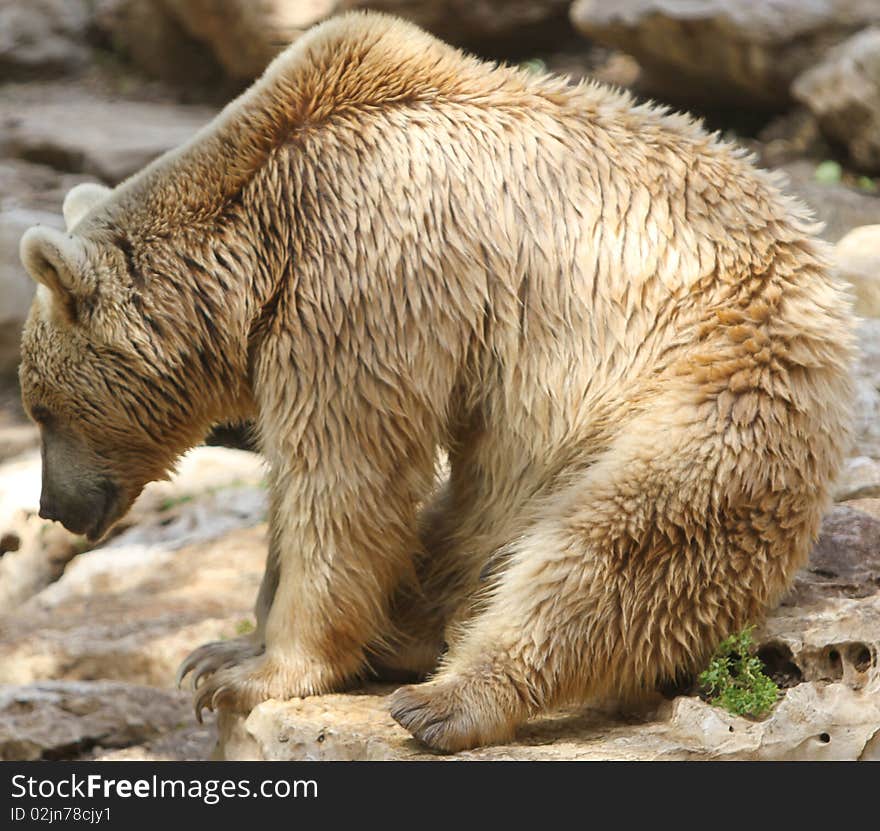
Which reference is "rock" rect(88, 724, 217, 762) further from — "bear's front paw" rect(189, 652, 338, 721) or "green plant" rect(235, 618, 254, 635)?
"bear's front paw" rect(189, 652, 338, 721)

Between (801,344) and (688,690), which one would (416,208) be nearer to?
(801,344)

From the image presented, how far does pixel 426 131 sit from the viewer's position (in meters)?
4.46

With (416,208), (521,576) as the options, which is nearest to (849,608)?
(521,576)

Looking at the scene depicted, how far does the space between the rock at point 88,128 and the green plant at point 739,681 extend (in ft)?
27.3

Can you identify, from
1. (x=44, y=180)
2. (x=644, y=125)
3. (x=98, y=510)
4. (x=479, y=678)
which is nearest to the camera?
(x=479, y=678)

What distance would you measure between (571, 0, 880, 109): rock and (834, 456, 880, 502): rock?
660 centimetres

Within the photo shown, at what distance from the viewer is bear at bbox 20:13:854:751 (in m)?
4.09

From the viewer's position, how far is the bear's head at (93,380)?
4.51 m

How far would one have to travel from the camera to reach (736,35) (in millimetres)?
11445

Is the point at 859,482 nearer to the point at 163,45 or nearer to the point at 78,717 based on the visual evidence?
the point at 78,717

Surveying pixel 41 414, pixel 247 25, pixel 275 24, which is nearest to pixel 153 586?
pixel 41 414

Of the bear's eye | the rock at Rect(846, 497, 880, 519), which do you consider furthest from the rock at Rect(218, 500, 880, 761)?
the bear's eye

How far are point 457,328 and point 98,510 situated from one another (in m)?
1.60

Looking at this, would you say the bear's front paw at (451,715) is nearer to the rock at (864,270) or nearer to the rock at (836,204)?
the rock at (864,270)
